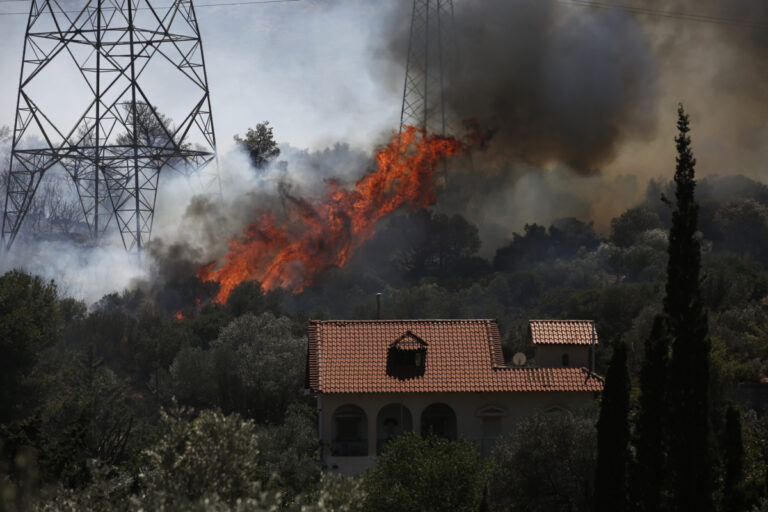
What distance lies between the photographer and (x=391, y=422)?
162 ft

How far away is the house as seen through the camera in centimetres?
4725

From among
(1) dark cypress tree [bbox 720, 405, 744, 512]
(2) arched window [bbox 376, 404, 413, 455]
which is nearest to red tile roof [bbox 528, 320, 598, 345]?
(2) arched window [bbox 376, 404, 413, 455]

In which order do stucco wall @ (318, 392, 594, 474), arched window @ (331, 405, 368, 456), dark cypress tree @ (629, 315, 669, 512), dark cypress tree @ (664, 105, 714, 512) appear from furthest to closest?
1. arched window @ (331, 405, 368, 456)
2. stucco wall @ (318, 392, 594, 474)
3. dark cypress tree @ (629, 315, 669, 512)
4. dark cypress tree @ (664, 105, 714, 512)

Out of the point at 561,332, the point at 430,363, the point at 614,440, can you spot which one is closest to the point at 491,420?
the point at 430,363

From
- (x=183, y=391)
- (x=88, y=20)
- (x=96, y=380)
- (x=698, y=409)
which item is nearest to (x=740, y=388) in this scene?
(x=698, y=409)

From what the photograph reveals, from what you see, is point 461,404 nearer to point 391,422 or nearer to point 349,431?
point 391,422

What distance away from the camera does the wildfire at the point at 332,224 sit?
8400 centimetres

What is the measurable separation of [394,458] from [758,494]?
1108 cm

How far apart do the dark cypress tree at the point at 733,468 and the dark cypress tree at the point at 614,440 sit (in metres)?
2.82

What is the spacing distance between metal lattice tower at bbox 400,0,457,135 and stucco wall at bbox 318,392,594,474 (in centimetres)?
3402

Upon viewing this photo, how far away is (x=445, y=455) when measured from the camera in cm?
3712

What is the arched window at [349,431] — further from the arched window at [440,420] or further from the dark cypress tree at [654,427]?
the dark cypress tree at [654,427]

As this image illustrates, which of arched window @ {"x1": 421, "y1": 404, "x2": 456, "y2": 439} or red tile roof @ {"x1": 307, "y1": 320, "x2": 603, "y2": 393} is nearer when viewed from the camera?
red tile roof @ {"x1": 307, "y1": 320, "x2": 603, "y2": 393}

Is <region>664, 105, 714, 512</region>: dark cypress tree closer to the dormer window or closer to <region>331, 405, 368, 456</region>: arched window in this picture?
the dormer window
